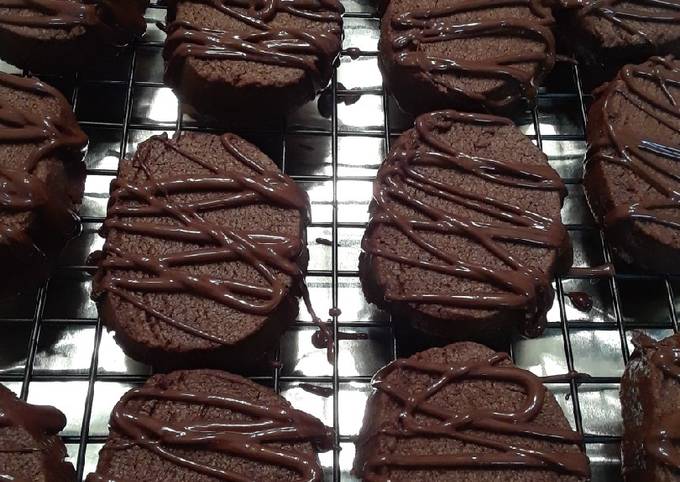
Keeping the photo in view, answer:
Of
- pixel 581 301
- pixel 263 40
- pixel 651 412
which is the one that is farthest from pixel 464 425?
pixel 263 40

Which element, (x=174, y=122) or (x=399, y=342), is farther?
(x=174, y=122)

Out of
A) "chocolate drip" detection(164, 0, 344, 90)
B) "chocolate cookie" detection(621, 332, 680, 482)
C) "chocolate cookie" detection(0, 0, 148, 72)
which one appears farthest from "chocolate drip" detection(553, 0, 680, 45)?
"chocolate cookie" detection(0, 0, 148, 72)

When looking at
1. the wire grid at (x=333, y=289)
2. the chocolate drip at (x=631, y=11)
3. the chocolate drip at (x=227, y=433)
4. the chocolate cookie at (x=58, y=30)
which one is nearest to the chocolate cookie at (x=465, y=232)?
the wire grid at (x=333, y=289)

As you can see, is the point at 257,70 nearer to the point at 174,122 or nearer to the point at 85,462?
the point at 174,122

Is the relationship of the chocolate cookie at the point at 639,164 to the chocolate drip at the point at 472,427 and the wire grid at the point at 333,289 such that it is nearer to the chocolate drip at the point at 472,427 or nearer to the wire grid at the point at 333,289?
the wire grid at the point at 333,289

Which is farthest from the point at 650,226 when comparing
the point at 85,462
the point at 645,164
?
the point at 85,462

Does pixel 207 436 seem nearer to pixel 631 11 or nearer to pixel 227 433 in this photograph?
pixel 227 433

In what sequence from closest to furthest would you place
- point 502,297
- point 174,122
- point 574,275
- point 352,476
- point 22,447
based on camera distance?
1. point 22,447
2. point 502,297
3. point 352,476
4. point 574,275
5. point 174,122
